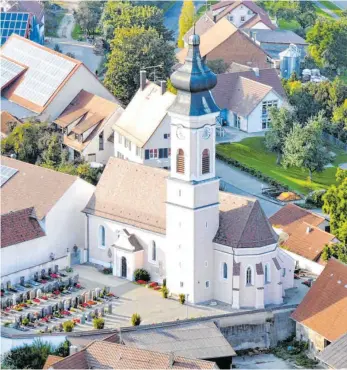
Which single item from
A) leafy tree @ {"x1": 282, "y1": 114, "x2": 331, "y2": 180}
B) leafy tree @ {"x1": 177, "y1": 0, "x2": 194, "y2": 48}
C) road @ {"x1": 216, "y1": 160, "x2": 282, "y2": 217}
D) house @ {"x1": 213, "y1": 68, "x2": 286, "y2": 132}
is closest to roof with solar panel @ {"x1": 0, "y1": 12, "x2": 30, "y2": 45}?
leafy tree @ {"x1": 177, "y1": 0, "x2": 194, "y2": 48}

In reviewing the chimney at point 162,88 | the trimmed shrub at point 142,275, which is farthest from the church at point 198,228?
the chimney at point 162,88

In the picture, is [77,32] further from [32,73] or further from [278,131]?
[278,131]

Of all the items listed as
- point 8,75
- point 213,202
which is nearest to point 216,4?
point 8,75

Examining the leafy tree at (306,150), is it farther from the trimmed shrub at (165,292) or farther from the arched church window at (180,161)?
the arched church window at (180,161)

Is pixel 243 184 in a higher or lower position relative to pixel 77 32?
lower

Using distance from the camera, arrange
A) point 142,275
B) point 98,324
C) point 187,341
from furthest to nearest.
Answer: point 142,275 → point 98,324 → point 187,341

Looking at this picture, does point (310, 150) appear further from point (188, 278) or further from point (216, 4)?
point (216, 4)

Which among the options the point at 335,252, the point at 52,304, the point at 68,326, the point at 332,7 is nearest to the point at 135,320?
the point at 68,326
